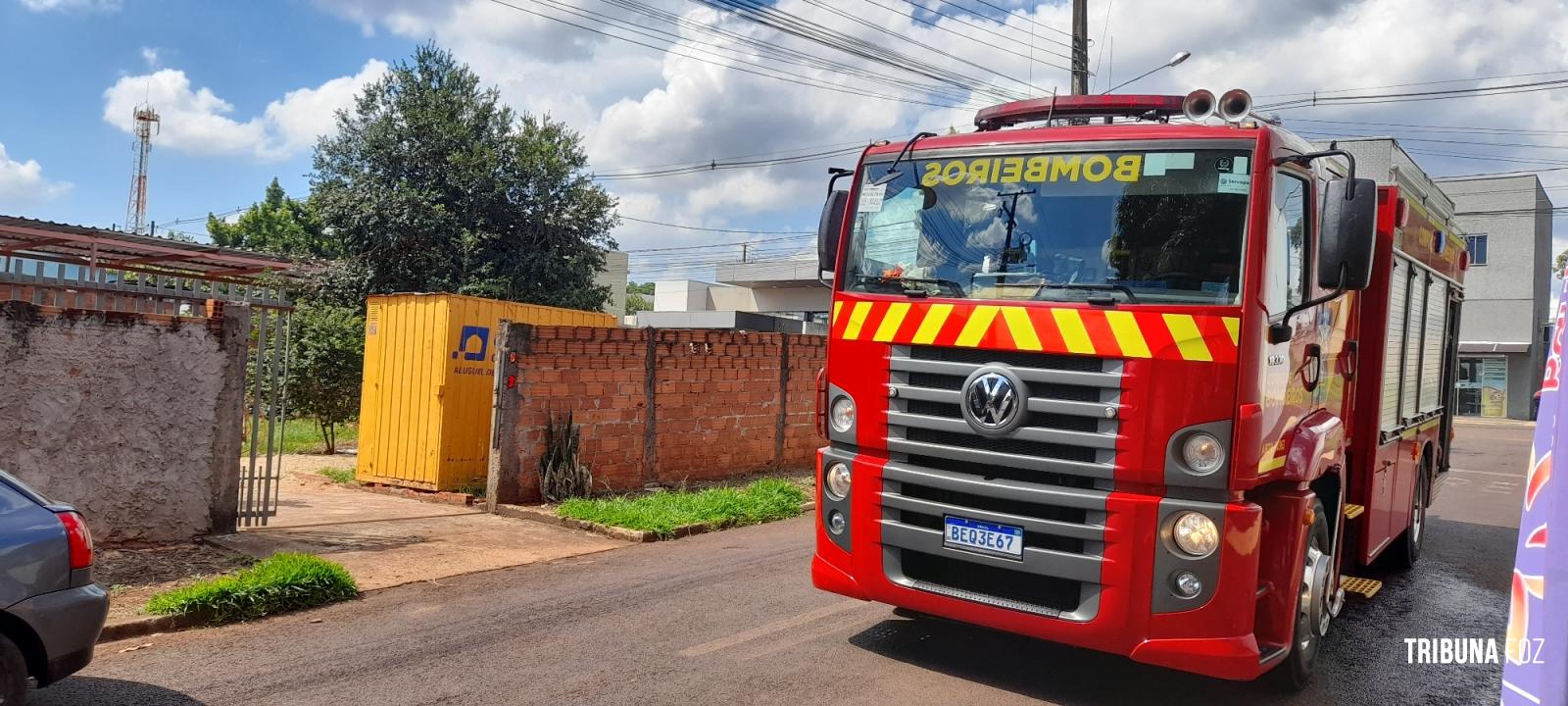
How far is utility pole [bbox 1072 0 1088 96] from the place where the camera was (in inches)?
611

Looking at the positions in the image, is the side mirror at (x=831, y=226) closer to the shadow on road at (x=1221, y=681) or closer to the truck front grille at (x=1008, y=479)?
the truck front grille at (x=1008, y=479)

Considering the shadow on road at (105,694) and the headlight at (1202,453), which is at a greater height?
the headlight at (1202,453)

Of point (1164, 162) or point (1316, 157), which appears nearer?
point (1164, 162)

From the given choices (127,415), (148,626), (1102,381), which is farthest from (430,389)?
(1102,381)

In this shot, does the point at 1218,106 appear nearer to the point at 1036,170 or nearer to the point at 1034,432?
the point at 1036,170

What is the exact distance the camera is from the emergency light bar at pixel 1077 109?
5.34 m

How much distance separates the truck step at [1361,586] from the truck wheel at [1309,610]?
1.77 metres

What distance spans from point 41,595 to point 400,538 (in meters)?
4.22

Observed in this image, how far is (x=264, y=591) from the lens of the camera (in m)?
5.89

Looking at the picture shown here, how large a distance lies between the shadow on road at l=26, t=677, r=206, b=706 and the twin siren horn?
17.3ft

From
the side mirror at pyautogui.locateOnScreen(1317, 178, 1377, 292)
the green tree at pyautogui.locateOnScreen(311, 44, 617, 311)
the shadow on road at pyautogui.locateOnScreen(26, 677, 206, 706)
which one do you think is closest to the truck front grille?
the side mirror at pyautogui.locateOnScreen(1317, 178, 1377, 292)

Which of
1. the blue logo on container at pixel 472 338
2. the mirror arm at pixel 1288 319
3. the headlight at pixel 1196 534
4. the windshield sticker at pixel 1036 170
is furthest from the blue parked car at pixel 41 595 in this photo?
the blue logo on container at pixel 472 338

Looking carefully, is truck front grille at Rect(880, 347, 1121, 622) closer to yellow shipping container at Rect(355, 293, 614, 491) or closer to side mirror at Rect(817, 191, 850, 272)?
side mirror at Rect(817, 191, 850, 272)

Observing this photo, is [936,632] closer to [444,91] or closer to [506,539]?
[506,539]
